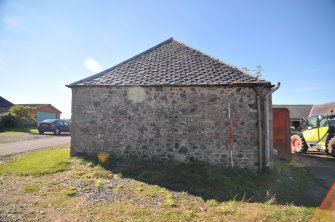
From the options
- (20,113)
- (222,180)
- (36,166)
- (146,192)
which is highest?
(20,113)

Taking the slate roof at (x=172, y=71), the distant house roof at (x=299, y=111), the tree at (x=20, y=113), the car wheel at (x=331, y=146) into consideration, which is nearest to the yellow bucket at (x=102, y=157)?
the slate roof at (x=172, y=71)

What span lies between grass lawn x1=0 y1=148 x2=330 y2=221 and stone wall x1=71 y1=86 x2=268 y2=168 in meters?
0.61

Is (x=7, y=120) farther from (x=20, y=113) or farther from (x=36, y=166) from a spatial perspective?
(x=36, y=166)

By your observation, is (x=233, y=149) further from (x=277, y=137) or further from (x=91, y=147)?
(x=91, y=147)

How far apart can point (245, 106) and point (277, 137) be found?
Result: 4.59 m

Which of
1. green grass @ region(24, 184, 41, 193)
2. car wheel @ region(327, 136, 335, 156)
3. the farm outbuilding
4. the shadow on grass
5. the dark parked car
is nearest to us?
green grass @ region(24, 184, 41, 193)

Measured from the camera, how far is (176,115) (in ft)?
29.0

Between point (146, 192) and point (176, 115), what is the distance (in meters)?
3.49

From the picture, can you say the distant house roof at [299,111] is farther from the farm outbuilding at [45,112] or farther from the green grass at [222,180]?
the farm outbuilding at [45,112]

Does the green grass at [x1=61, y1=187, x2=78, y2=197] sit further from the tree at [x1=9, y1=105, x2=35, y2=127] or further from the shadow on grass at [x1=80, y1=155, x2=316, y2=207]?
the tree at [x1=9, y1=105, x2=35, y2=127]

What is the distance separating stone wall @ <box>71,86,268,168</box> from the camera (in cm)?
Answer: 837

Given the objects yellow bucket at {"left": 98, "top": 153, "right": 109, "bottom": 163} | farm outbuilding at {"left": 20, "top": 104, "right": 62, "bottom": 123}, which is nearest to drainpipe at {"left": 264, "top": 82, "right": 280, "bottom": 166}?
yellow bucket at {"left": 98, "top": 153, "right": 109, "bottom": 163}

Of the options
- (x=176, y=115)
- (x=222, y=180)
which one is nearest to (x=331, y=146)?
(x=222, y=180)

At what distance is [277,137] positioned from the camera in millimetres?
11727
